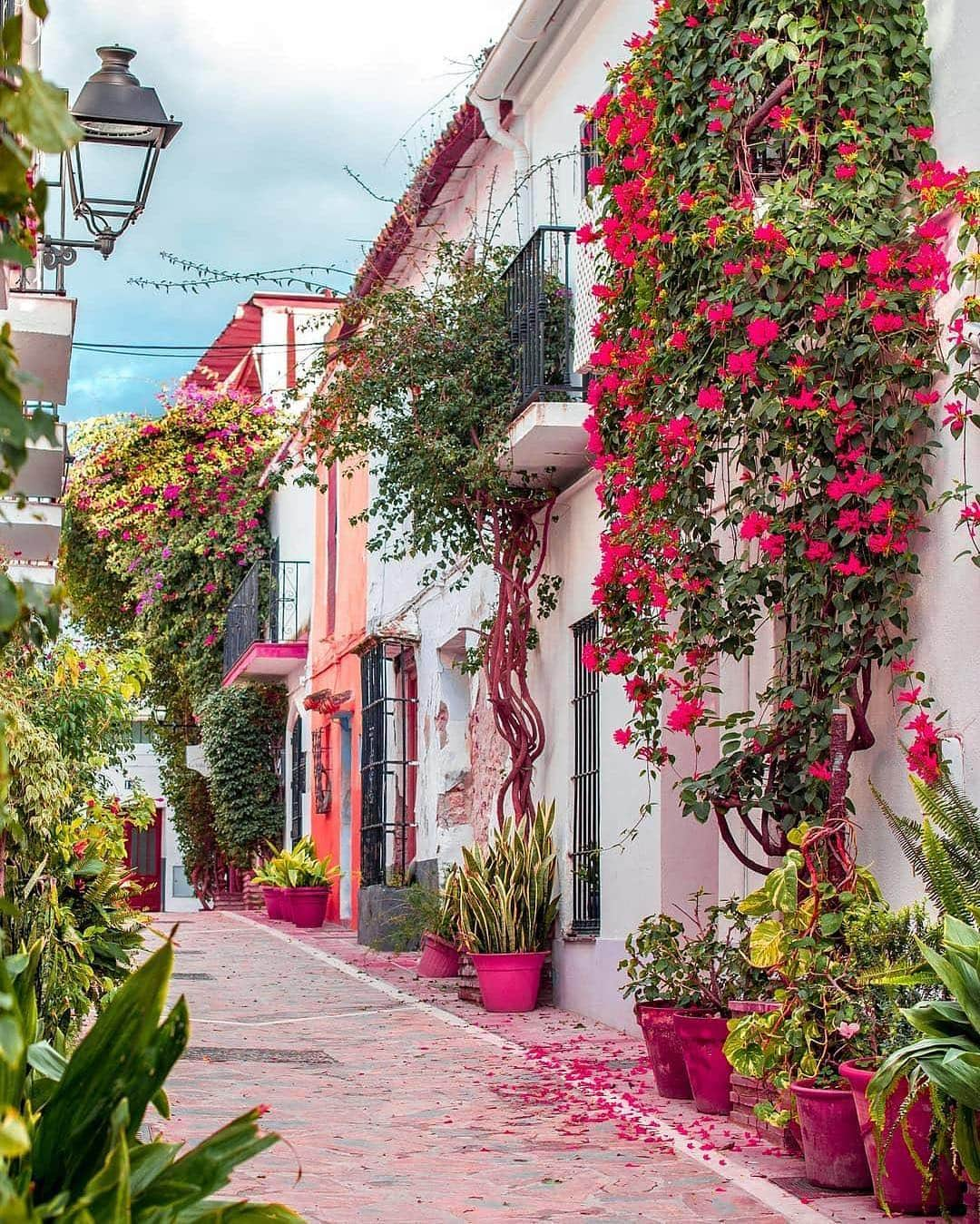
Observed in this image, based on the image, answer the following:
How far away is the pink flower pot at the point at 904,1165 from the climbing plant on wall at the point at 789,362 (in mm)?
1377

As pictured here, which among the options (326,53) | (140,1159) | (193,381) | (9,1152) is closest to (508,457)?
(326,53)

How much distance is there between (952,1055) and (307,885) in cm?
1485

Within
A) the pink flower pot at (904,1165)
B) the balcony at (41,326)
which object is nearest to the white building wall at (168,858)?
the balcony at (41,326)

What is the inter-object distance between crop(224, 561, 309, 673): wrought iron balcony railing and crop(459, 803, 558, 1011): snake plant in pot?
11.7 metres

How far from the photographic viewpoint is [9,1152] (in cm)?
157

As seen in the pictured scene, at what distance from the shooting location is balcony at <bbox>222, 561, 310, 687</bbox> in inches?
859

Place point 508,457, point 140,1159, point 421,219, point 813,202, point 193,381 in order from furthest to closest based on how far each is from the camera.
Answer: point 193,381 < point 421,219 < point 508,457 < point 813,202 < point 140,1159

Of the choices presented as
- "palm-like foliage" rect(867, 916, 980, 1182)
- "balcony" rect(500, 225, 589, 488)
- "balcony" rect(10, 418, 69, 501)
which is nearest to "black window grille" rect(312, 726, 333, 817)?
"balcony" rect(500, 225, 589, 488)

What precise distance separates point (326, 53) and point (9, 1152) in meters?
10.9

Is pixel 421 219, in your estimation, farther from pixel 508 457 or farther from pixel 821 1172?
pixel 821 1172

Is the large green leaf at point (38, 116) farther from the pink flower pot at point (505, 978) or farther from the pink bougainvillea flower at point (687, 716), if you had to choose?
the pink flower pot at point (505, 978)

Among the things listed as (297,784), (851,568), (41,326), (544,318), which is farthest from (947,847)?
(297,784)

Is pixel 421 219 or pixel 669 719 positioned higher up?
pixel 421 219

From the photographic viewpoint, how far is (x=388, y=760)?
1623cm
